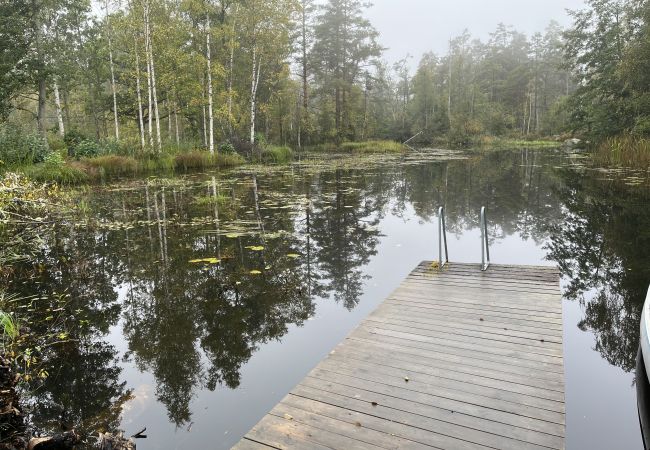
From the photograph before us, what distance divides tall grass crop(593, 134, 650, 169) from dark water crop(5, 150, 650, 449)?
568 cm

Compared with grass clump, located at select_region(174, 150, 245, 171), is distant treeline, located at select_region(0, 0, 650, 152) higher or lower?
higher

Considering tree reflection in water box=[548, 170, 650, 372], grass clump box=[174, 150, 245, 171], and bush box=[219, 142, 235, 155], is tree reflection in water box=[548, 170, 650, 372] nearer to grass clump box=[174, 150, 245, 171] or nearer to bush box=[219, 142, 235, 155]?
grass clump box=[174, 150, 245, 171]

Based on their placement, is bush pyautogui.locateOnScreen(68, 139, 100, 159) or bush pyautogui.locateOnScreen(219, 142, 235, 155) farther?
bush pyautogui.locateOnScreen(219, 142, 235, 155)

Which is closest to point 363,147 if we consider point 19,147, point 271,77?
point 271,77

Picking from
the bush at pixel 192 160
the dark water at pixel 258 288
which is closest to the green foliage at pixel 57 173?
the dark water at pixel 258 288

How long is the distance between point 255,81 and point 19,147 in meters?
13.4

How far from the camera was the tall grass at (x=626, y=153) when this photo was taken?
56.7 feet

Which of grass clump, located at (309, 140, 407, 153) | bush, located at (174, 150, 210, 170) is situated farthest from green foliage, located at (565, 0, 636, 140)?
bush, located at (174, 150, 210, 170)

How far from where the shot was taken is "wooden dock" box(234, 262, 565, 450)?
2611 mm

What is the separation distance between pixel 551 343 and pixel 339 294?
8.77 ft

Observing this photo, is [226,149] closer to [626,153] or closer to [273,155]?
[273,155]

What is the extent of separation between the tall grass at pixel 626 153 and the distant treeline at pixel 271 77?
0.79m

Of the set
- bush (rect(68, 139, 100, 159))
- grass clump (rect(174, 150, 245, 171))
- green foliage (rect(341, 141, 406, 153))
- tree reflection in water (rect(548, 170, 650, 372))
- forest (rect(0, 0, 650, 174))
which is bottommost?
tree reflection in water (rect(548, 170, 650, 372))

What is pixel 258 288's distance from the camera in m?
5.77
